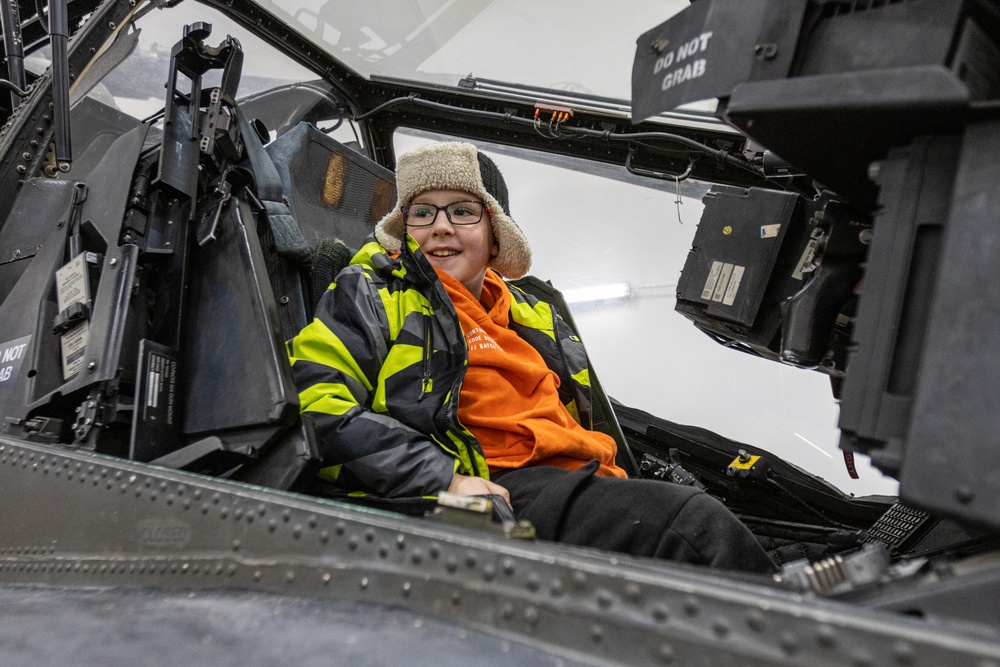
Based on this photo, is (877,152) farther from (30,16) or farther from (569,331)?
(30,16)

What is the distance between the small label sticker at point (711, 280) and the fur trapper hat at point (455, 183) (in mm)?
775

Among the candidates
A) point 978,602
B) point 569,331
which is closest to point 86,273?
point 569,331

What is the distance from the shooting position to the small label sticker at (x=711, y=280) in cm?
166

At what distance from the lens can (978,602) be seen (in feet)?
2.41

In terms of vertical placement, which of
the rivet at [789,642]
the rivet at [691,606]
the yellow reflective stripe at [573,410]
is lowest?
the yellow reflective stripe at [573,410]

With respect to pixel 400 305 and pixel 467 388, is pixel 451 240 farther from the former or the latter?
pixel 467 388

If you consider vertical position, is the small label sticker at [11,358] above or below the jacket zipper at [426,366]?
below

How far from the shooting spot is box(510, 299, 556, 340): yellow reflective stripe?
88.7 inches

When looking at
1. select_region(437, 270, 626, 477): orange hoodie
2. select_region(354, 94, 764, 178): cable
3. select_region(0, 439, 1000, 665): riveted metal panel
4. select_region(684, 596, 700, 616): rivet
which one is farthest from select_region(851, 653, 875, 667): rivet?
select_region(354, 94, 764, 178): cable

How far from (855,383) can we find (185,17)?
11.7 ft

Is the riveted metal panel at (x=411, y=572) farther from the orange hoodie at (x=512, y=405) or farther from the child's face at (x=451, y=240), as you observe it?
the child's face at (x=451, y=240)

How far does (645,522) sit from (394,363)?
720 mm

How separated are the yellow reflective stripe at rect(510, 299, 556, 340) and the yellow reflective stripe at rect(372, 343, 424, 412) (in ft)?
1.78

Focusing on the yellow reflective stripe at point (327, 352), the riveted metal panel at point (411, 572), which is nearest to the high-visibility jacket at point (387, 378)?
the yellow reflective stripe at point (327, 352)
